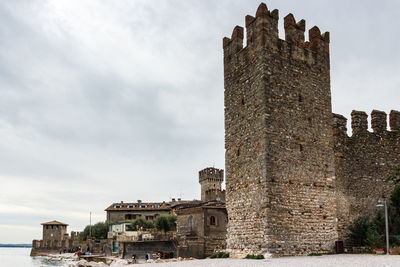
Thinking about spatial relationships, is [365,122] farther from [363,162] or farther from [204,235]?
[204,235]

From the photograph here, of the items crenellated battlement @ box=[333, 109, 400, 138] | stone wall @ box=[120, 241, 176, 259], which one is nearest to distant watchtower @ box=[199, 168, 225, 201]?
stone wall @ box=[120, 241, 176, 259]

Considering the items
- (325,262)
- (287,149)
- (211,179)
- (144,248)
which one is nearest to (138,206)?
(211,179)

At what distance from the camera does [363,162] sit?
18.7 m

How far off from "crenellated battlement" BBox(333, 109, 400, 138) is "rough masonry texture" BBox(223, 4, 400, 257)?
0.05 m

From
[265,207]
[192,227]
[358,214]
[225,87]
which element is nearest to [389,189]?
[358,214]

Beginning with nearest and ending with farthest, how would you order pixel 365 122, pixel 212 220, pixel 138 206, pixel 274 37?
pixel 274 37, pixel 365 122, pixel 212 220, pixel 138 206

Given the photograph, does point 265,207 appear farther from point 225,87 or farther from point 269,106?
point 225,87

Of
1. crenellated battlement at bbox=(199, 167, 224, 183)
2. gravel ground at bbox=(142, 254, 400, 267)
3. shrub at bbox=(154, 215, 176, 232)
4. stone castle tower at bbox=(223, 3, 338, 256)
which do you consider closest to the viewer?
gravel ground at bbox=(142, 254, 400, 267)

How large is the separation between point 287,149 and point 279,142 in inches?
18.7

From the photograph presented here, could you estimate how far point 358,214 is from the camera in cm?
1811

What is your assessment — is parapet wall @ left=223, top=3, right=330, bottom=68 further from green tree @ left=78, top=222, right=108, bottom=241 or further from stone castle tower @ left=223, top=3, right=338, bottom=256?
green tree @ left=78, top=222, right=108, bottom=241

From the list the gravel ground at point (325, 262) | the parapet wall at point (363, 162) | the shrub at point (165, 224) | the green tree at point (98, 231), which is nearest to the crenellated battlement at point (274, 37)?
the parapet wall at point (363, 162)

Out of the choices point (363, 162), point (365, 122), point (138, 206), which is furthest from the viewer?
point (138, 206)

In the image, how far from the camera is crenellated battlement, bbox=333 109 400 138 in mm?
18156
